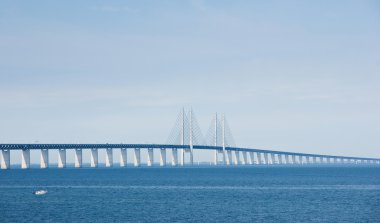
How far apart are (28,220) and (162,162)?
126 meters

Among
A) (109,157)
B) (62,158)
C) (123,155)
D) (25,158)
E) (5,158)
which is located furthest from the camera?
(123,155)

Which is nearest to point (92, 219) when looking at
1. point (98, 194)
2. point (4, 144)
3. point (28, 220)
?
point (28, 220)

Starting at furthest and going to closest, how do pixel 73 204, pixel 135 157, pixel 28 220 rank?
pixel 135 157 → pixel 73 204 → pixel 28 220

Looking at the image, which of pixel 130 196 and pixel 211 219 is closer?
pixel 211 219

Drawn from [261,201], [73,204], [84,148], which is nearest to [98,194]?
[73,204]

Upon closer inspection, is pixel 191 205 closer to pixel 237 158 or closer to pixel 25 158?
pixel 25 158

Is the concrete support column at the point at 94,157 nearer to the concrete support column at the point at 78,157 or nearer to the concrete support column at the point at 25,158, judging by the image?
the concrete support column at the point at 78,157

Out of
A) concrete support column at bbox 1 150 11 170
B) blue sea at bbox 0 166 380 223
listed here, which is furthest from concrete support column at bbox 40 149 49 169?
blue sea at bbox 0 166 380 223

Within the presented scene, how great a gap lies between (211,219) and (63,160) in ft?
369

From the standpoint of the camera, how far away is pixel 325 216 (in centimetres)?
4847

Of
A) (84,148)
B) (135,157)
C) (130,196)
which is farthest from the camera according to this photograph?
(135,157)

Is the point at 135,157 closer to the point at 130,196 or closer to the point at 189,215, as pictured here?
A: the point at 130,196

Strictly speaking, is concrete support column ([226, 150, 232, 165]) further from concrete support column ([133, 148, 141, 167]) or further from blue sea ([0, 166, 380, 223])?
blue sea ([0, 166, 380, 223])

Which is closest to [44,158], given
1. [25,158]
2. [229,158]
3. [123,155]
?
[25,158]
